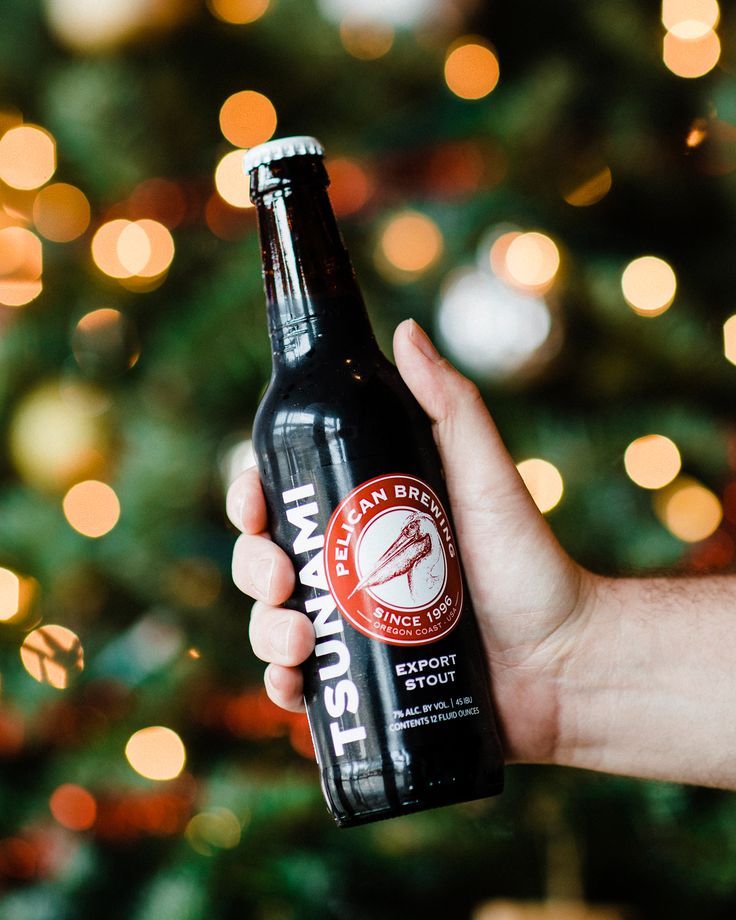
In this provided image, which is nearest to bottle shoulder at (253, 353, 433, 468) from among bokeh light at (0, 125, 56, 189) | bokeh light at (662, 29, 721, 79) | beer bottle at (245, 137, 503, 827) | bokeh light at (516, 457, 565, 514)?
beer bottle at (245, 137, 503, 827)

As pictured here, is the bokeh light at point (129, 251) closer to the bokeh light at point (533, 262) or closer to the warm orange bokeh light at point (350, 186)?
the warm orange bokeh light at point (350, 186)

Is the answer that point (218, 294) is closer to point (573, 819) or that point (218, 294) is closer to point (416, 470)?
point (416, 470)

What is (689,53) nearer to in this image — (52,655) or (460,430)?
(460,430)

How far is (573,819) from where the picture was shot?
4.57ft

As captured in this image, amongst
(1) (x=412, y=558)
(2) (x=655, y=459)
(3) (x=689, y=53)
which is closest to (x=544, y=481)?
(2) (x=655, y=459)

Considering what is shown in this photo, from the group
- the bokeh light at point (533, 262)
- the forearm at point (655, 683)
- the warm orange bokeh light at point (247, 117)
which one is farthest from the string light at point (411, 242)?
the forearm at point (655, 683)

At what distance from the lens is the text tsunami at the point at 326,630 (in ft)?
2.77

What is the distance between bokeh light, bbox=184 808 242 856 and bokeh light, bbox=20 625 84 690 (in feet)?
0.77

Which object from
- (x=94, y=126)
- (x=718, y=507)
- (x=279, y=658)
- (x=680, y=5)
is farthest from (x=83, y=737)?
(x=680, y=5)

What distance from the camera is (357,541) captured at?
0.83 m

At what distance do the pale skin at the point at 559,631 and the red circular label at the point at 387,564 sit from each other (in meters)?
0.13

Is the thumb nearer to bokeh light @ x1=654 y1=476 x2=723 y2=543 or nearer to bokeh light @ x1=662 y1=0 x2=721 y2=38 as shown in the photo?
bokeh light @ x1=654 y1=476 x2=723 y2=543

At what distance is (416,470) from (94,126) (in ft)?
2.39

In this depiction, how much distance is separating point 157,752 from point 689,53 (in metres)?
1.14
